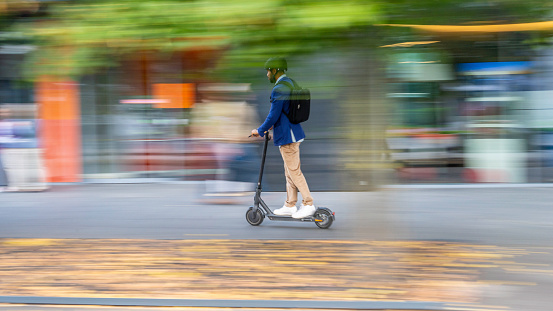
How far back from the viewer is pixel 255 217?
7.03 m

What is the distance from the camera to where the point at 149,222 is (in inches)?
297

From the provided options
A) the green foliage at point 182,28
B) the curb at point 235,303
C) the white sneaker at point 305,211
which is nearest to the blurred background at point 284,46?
the green foliage at point 182,28

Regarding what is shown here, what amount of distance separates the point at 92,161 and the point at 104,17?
900cm

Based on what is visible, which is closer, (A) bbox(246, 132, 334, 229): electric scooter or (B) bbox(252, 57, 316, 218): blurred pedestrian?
(B) bbox(252, 57, 316, 218): blurred pedestrian

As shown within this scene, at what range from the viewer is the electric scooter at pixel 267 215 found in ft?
22.0

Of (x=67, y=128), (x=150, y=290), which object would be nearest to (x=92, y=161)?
(x=67, y=128)

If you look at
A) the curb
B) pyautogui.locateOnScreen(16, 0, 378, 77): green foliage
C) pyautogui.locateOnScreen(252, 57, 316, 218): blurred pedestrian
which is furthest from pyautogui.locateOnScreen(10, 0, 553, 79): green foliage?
pyautogui.locateOnScreen(252, 57, 316, 218): blurred pedestrian

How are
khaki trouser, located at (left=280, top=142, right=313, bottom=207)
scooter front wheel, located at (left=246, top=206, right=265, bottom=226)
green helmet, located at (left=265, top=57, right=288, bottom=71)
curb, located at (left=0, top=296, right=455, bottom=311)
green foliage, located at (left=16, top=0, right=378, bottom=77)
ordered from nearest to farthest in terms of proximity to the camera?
1. green foliage, located at (left=16, top=0, right=378, bottom=77)
2. green helmet, located at (left=265, top=57, right=288, bottom=71)
3. curb, located at (left=0, top=296, right=455, bottom=311)
4. khaki trouser, located at (left=280, top=142, right=313, bottom=207)
5. scooter front wheel, located at (left=246, top=206, right=265, bottom=226)

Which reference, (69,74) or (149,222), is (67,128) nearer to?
(149,222)

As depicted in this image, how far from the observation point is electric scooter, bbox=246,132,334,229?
6719 mm

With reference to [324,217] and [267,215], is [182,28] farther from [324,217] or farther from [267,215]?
[267,215]

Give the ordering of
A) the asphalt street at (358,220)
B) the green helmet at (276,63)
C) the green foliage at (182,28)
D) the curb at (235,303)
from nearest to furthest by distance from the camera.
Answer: the green foliage at (182,28) < the green helmet at (276,63) < the curb at (235,303) < the asphalt street at (358,220)

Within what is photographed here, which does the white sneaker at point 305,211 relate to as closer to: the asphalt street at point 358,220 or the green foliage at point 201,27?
the asphalt street at point 358,220

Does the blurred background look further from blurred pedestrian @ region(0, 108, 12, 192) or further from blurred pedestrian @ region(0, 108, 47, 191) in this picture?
blurred pedestrian @ region(0, 108, 12, 192)
